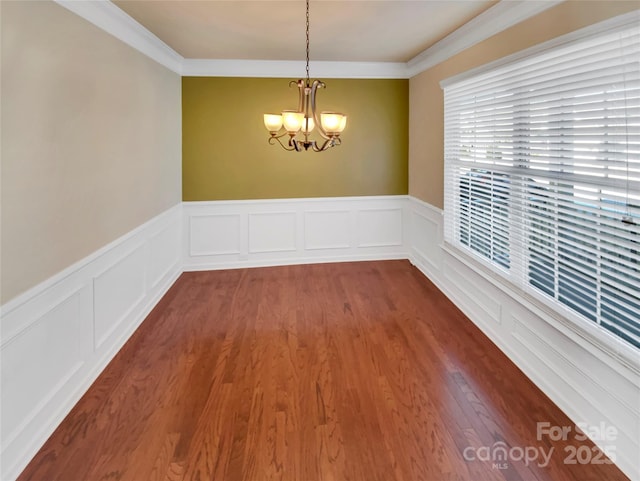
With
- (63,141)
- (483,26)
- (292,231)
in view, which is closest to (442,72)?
(483,26)

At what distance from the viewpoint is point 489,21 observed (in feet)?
10.0

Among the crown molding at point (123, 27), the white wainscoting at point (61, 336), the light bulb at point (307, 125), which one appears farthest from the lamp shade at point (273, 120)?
the white wainscoting at point (61, 336)

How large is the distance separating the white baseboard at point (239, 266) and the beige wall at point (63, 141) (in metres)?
0.20

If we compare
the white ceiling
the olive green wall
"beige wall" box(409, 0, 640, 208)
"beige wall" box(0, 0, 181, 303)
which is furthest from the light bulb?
the olive green wall

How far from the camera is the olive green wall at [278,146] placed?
488 cm

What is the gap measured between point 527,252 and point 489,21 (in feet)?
6.20

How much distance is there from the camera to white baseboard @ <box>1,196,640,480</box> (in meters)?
1.91

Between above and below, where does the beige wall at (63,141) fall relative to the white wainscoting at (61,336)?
above

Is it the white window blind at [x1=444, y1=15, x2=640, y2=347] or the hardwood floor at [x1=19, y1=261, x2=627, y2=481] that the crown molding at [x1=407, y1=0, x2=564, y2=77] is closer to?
the white window blind at [x1=444, y1=15, x2=640, y2=347]

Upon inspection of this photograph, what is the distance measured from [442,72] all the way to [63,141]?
360cm

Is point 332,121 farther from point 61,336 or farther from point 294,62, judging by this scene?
point 294,62

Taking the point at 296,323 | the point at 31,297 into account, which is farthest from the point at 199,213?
the point at 31,297

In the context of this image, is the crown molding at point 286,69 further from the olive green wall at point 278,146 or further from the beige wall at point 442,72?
the beige wall at point 442,72

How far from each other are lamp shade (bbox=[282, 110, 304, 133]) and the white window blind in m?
1.60
